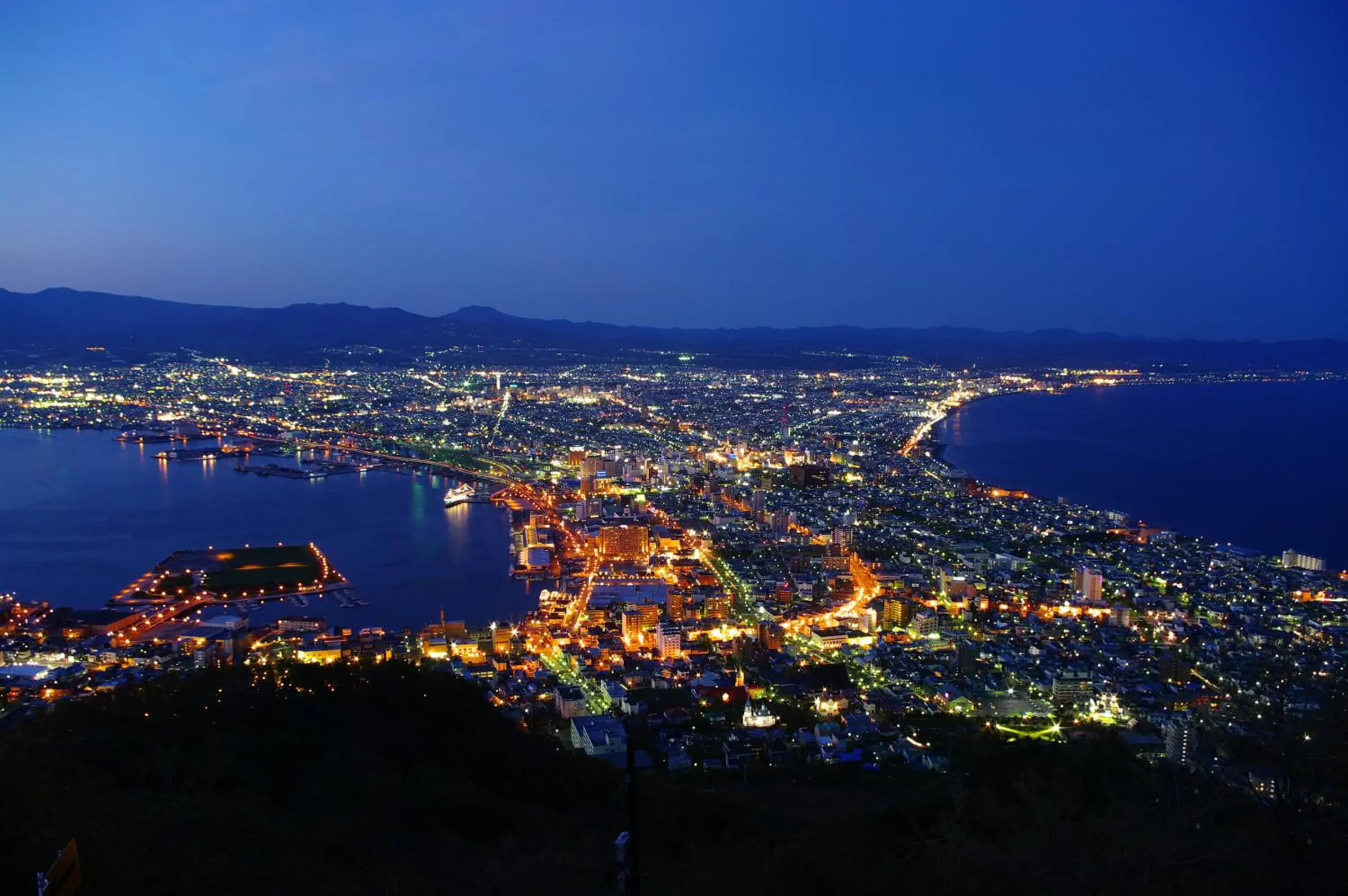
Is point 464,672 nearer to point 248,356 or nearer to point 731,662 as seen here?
point 731,662

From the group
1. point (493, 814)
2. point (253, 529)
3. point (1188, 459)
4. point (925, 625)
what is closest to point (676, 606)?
point (925, 625)

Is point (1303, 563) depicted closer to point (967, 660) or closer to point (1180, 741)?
point (967, 660)

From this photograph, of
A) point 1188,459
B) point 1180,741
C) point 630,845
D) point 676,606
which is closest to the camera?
point 630,845

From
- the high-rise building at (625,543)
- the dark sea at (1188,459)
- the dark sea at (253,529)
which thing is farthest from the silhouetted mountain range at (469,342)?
the high-rise building at (625,543)

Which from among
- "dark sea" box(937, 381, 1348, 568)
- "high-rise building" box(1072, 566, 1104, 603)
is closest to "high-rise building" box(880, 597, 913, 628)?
"high-rise building" box(1072, 566, 1104, 603)

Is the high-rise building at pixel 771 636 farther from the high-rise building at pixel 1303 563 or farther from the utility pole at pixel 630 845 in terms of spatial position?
the high-rise building at pixel 1303 563

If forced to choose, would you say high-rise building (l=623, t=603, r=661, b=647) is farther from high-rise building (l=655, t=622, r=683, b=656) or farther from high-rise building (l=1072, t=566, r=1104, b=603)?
high-rise building (l=1072, t=566, r=1104, b=603)

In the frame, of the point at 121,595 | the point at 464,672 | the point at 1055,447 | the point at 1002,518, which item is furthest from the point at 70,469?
the point at 1055,447
